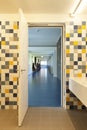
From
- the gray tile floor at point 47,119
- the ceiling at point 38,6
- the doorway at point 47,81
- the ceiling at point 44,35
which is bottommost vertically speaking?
the gray tile floor at point 47,119

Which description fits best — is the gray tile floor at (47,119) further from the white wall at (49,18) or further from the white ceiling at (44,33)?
the white ceiling at (44,33)

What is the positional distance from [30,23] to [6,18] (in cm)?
53

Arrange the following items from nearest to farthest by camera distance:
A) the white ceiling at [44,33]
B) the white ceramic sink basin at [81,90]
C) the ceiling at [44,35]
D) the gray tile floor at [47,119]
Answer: the white ceramic sink basin at [81,90] → the gray tile floor at [47,119] → the white ceiling at [44,33] → the ceiling at [44,35]

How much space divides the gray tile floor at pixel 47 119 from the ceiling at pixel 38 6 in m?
2.09

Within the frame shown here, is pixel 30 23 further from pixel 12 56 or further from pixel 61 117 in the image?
pixel 61 117

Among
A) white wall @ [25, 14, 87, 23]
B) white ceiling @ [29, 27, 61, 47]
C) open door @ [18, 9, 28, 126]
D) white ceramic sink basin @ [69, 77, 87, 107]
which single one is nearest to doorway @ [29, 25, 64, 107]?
white ceiling @ [29, 27, 61, 47]

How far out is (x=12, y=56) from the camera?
12.1 ft

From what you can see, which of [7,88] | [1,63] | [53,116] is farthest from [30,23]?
[53,116]

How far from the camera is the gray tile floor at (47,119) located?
2.75m

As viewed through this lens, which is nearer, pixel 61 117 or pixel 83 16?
pixel 61 117

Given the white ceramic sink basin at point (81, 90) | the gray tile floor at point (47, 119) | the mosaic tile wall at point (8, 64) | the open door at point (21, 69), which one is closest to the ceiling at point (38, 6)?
the open door at point (21, 69)

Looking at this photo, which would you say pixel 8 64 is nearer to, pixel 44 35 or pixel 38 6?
pixel 38 6

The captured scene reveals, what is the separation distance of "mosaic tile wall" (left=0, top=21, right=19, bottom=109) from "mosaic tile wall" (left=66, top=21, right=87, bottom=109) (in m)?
1.13

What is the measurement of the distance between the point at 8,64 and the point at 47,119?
1423mm
